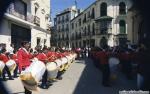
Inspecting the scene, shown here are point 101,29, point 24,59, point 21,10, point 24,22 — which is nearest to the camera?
point 24,59

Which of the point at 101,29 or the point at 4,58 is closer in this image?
the point at 101,29

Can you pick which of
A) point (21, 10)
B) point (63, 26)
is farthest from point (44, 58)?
point (21, 10)

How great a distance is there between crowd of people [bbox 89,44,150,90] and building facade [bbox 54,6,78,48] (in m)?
0.74

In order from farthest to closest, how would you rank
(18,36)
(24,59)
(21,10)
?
(21,10) → (18,36) → (24,59)

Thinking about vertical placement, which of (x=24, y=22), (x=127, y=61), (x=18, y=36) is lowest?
(x=127, y=61)

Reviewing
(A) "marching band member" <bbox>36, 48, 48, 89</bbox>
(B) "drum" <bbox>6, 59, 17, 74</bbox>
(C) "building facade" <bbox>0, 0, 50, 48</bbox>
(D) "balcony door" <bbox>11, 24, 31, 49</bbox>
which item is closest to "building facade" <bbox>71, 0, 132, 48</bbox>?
(A) "marching band member" <bbox>36, 48, 48, 89</bbox>

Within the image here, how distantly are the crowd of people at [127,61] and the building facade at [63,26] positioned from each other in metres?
0.74

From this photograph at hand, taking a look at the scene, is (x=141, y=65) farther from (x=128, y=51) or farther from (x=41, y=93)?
(x=128, y=51)

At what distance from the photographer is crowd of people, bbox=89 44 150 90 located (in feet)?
18.3

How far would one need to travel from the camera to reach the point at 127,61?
11391 millimetres

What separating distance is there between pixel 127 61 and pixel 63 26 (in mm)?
3691

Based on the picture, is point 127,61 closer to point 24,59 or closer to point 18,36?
point 24,59

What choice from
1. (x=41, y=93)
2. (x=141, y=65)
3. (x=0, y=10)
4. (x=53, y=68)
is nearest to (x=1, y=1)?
(x=0, y=10)

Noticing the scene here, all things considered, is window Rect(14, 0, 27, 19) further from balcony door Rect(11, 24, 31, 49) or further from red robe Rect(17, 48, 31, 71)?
red robe Rect(17, 48, 31, 71)
